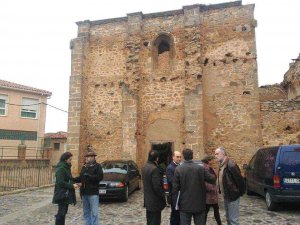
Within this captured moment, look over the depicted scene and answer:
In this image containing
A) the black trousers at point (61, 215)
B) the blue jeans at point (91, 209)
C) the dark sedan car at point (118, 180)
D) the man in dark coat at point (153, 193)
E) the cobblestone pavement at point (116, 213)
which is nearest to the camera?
the man in dark coat at point (153, 193)

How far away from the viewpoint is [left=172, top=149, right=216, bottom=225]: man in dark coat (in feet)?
16.1

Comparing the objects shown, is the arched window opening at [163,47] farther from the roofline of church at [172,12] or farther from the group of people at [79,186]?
the group of people at [79,186]

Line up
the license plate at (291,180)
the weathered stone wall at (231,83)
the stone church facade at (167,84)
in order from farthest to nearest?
the stone church facade at (167,84)
the weathered stone wall at (231,83)
the license plate at (291,180)

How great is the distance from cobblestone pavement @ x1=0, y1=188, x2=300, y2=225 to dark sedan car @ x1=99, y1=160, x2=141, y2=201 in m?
0.33

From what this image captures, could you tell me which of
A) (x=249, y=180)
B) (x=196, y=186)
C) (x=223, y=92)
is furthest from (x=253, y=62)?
(x=196, y=186)

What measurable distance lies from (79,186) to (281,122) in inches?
427

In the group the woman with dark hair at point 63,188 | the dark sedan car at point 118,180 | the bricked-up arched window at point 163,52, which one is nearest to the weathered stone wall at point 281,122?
the bricked-up arched window at point 163,52

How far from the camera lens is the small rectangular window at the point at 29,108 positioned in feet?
92.3

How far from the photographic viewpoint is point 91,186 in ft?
20.5

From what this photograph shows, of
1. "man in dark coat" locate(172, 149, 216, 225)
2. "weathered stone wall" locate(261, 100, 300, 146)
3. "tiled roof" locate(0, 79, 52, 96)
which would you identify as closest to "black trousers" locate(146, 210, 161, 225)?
"man in dark coat" locate(172, 149, 216, 225)

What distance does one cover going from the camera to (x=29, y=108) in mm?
28531

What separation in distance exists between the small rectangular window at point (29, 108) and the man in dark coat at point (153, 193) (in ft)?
83.7

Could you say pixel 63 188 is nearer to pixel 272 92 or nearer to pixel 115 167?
pixel 115 167

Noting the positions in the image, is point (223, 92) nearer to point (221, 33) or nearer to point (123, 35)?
point (221, 33)
